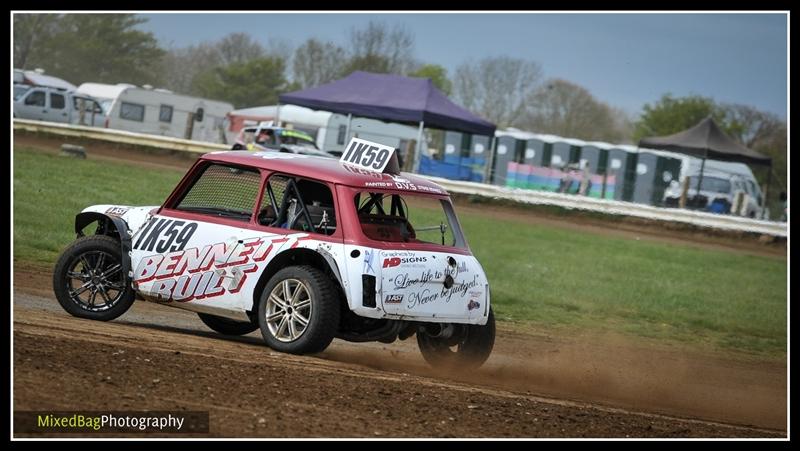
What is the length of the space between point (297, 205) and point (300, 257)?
447 mm

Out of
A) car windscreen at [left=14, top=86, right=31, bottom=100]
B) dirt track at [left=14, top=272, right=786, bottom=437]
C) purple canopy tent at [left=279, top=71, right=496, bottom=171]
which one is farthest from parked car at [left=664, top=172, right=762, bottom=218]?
dirt track at [left=14, top=272, right=786, bottom=437]

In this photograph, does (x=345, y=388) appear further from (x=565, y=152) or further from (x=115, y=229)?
(x=565, y=152)

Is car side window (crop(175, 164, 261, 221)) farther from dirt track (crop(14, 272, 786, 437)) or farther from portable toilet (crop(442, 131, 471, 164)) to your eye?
portable toilet (crop(442, 131, 471, 164))

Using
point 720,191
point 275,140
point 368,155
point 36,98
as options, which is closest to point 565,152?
point 720,191

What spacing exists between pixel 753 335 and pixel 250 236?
10.6 meters

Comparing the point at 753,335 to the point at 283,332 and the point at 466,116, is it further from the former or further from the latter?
the point at 466,116

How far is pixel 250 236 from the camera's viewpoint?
9.15 meters

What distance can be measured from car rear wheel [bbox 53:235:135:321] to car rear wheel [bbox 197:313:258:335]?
99cm

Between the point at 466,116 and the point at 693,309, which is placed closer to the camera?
the point at 693,309

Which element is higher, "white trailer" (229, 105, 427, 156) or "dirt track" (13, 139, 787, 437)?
"white trailer" (229, 105, 427, 156)

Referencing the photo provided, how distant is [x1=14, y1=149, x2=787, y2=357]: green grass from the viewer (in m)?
16.5

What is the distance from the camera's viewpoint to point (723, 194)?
4266 centimetres

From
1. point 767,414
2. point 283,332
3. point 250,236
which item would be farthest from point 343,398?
point 767,414

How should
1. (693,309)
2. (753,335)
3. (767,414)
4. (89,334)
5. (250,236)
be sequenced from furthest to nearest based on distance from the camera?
1. (693,309)
2. (753,335)
3. (767,414)
4. (250,236)
5. (89,334)
